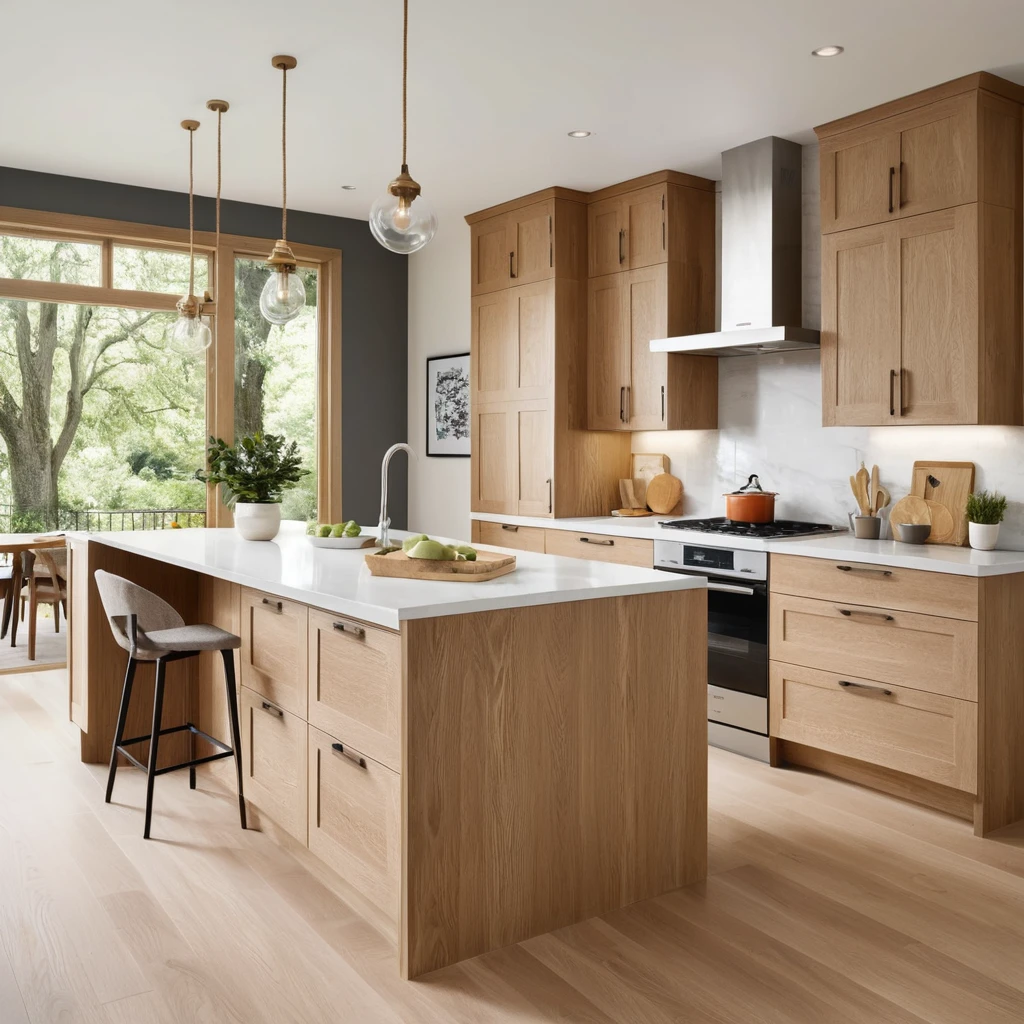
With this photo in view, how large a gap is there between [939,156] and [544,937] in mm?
3084

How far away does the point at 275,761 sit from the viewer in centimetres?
295

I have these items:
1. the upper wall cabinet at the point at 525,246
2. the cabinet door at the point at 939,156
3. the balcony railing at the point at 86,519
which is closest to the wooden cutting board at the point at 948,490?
the cabinet door at the point at 939,156

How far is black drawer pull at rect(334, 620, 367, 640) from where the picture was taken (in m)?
2.44

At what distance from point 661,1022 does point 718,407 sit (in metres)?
3.38

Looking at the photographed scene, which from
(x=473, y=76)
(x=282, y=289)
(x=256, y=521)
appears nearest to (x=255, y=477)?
(x=256, y=521)

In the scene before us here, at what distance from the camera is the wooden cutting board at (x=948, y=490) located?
382 centimetres

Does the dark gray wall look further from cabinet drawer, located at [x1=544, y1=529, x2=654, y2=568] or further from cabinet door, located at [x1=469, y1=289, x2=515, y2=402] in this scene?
cabinet drawer, located at [x1=544, y1=529, x2=654, y2=568]

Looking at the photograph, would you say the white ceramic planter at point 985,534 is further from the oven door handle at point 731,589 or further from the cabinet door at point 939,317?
the oven door handle at point 731,589

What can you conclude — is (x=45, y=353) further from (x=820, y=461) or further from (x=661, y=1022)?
(x=661, y=1022)

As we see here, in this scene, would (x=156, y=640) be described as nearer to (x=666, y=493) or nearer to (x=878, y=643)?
(x=878, y=643)

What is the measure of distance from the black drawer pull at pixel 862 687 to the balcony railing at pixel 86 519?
3.83 meters

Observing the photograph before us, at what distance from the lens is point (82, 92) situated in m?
3.94

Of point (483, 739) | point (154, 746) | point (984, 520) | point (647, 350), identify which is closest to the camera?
point (483, 739)

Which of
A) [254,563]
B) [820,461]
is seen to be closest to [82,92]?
[254,563]
